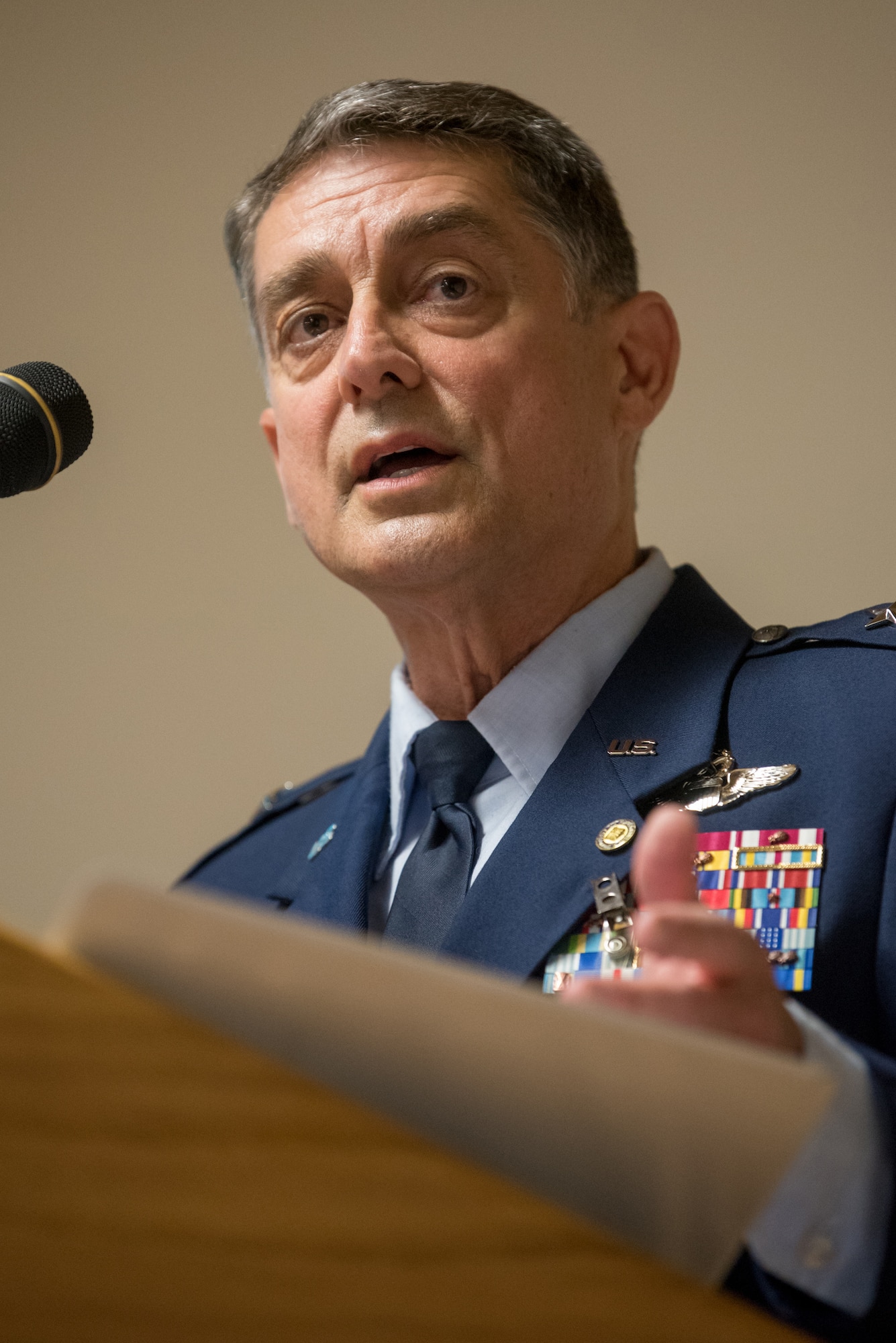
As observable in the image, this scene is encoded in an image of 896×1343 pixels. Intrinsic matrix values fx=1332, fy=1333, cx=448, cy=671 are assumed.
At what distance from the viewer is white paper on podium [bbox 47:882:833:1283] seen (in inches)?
16.7

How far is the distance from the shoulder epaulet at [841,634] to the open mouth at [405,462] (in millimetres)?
367

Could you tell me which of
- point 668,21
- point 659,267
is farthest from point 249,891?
point 668,21

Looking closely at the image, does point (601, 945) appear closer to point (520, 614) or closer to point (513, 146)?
point (520, 614)

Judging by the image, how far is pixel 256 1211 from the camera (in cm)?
42

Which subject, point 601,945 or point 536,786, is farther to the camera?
point 536,786

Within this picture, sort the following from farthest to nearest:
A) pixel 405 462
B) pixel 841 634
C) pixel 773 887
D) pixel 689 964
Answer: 1. pixel 405 462
2. pixel 841 634
3. pixel 773 887
4. pixel 689 964

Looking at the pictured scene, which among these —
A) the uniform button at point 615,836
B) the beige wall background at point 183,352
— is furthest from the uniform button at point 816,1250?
the beige wall background at point 183,352

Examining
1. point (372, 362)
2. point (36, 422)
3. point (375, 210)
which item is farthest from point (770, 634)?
point (36, 422)

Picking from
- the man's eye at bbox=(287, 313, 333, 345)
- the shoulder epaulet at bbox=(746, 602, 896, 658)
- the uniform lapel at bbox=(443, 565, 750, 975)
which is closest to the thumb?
the uniform lapel at bbox=(443, 565, 750, 975)

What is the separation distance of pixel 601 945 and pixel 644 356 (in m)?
0.80

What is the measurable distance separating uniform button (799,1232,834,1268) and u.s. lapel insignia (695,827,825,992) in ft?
1.16

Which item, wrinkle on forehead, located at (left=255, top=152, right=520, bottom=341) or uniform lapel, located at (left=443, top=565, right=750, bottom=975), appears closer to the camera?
uniform lapel, located at (left=443, top=565, right=750, bottom=975)

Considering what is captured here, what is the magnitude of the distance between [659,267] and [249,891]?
3.85 feet

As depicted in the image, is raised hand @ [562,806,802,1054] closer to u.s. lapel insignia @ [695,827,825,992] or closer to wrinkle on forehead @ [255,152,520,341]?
u.s. lapel insignia @ [695,827,825,992]
